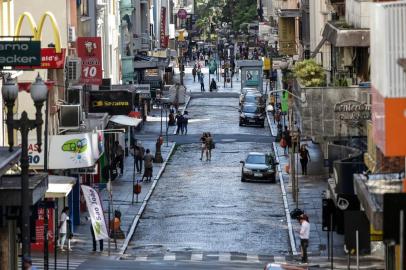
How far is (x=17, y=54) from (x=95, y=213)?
1121 centimetres

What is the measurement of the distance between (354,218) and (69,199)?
25990mm

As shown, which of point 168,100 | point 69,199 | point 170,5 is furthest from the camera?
point 170,5

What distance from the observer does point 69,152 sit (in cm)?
5444

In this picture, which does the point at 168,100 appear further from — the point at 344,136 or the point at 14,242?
the point at 14,242

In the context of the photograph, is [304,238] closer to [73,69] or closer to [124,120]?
[73,69]

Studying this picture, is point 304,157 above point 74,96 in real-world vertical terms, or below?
below

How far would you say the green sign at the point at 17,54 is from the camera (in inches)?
1559

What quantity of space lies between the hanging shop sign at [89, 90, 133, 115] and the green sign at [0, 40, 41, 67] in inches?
1122

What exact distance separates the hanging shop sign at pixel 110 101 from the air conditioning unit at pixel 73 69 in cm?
591

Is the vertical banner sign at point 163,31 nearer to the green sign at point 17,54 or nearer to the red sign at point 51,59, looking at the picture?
the red sign at point 51,59

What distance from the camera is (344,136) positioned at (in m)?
53.0

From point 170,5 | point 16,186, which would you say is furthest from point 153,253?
point 170,5

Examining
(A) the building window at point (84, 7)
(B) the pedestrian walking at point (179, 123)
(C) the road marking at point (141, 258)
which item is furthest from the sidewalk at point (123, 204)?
(A) the building window at point (84, 7)

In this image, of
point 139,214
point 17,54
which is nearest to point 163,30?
point 139,214
